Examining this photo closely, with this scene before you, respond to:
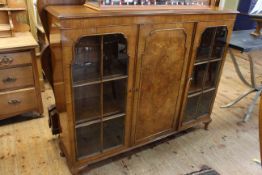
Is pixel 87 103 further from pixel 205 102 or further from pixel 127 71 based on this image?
pixel 205 102

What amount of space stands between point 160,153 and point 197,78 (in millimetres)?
732

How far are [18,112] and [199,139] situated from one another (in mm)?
1774

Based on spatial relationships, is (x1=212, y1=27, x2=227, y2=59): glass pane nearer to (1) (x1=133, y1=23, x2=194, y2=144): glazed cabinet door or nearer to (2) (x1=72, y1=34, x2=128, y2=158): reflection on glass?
(1) (x1=133, y1=23, x2=194, y2=144): glazed cabinet door

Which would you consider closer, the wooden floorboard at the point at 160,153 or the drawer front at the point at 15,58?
the wooden floorboard at the point at 160,153

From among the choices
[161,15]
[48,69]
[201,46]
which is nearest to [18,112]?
[48,69]

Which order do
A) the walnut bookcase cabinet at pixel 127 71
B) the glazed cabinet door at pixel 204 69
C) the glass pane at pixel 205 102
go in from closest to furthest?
the walnut bookcase cabinet at pixel 127 71 → the glazed cabinet door at pixel 204 69 → the glass pane at pixel 205 102

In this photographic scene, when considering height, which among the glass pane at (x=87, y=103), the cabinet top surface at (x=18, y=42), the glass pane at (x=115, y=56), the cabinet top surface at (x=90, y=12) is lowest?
the glass pane at (x=87, y=103)

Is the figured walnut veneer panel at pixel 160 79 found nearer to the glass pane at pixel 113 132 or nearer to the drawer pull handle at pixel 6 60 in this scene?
the glass pane at pixel 113 132

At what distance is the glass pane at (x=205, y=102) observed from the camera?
2.07 metres

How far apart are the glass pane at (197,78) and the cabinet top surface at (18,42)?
1390mm

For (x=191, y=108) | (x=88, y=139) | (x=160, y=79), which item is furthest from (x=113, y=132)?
(x=191, y=108)

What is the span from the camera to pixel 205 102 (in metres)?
2.12

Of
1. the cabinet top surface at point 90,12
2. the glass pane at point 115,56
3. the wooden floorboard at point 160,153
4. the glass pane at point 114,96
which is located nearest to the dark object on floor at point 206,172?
the wooden floorboard at point 160,153

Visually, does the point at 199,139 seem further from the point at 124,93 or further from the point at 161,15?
the point at 161,15
